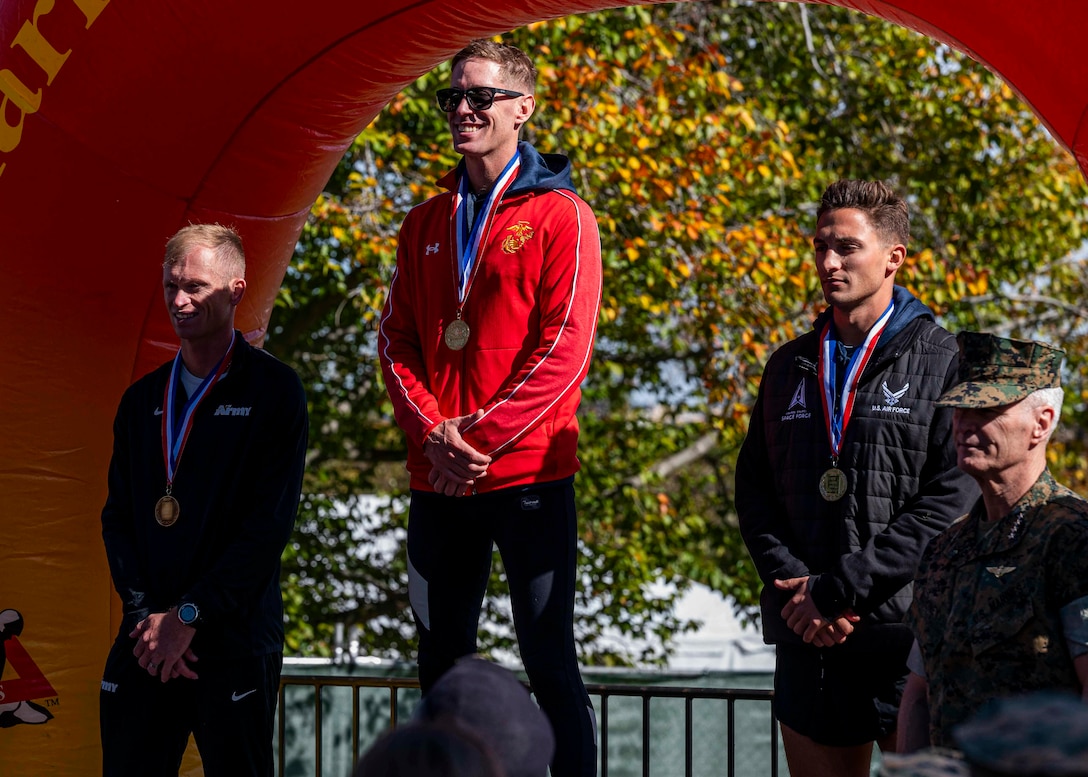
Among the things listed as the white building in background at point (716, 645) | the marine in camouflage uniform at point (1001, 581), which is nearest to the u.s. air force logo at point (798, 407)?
the marine in camouflage uniform at point (1001, 581)

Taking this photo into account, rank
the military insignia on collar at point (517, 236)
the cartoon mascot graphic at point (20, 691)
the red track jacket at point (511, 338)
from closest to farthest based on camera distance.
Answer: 1. the red track jacket at point (511, 338)
2. the military insignia on collar at point (517, 236)
3. the cartoon mascot graphic at point (20, 691)

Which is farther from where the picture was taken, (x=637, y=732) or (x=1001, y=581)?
(x=637, y=732)

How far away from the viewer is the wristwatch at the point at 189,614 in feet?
11.3

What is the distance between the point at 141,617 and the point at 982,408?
2253 millimetres

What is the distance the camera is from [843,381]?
3.67 m

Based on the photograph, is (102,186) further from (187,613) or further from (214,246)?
(187,613)

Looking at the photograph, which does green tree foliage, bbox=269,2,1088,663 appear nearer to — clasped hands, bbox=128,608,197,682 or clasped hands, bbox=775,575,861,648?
clasped hands, bbox=128,608,197,682

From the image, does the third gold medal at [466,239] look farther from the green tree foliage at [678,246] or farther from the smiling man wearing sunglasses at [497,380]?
the green tree foliage at [678,246]

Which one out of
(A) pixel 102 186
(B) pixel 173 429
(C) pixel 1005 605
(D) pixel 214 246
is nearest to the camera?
(C) pixel 1005 605

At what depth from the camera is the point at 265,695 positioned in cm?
359

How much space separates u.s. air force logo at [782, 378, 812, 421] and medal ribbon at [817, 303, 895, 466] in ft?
0.19

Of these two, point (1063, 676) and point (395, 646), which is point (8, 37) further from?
point (395, 646)

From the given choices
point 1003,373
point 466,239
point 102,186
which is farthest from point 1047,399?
point 102,186

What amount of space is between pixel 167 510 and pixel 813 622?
5.93 ft
